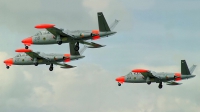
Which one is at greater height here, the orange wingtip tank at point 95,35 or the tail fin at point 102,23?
the tail fin at point 102,23

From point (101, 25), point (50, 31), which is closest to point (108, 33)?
point (101, 25)

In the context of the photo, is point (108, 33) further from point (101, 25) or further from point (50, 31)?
point (50, 31)

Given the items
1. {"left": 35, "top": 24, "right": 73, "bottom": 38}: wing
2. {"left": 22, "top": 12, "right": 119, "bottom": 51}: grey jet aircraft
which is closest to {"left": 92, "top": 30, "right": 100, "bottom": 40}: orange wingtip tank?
{"left": 22, "top": 12, "right": 119, "bottom": 51}: grey jet aircraft

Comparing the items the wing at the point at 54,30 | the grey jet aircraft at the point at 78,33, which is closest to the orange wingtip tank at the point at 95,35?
the grey jet aircraft at the point at 78,33

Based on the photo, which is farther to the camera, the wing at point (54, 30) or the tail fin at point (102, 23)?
the wing at point (54, 30)

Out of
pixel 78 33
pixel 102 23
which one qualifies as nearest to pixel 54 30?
pixel 78 33

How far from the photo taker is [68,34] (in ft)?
646

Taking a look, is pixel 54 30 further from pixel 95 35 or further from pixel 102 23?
pixel 102 23

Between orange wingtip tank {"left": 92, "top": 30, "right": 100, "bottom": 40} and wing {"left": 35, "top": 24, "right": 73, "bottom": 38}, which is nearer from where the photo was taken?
orange wingtip tank {"left": 92, "top": 30, "right": 100, "bottom": 40}

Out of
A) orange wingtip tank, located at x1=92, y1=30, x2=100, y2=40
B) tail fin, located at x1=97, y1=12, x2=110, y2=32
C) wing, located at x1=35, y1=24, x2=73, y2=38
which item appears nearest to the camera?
tail fin, located at x1=97, y1=12, x2=110, y2=32

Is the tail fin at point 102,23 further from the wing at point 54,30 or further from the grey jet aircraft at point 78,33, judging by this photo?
the wing at point 54,30

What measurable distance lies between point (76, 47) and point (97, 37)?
7803mm

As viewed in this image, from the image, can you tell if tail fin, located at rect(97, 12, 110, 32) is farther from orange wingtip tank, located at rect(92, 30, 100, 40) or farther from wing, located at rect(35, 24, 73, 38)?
wing, located at rect(35, 24, 73, 38)

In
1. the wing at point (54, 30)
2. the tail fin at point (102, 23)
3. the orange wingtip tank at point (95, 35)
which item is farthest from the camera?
the wing at point (54, 30)
